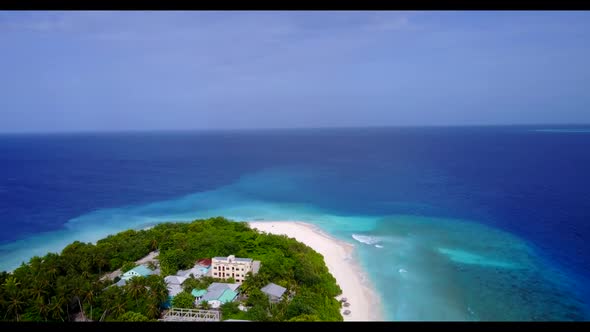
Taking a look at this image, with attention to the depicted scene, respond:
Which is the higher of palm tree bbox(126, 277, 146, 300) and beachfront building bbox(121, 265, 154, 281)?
palm tree bbox(126, 277, 146, 300)

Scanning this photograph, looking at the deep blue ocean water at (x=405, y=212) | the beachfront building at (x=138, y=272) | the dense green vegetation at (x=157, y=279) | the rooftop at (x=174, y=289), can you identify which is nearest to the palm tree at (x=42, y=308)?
the dense green vegetation at (x=157, y=279)

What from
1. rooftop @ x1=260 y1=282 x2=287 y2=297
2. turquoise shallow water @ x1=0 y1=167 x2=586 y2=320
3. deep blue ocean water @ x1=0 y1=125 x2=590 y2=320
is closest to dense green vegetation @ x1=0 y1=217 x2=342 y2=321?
rooftop @ x1=260 y1=282 x2=287 y2=297

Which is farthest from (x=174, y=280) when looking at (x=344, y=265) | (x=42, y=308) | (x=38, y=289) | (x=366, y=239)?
(x=366, y=239)

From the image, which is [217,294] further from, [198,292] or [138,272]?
[138,272]

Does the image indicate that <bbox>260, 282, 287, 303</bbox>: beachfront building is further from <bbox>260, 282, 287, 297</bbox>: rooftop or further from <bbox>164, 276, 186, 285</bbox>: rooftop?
<bbox>164, 276, 186, 285</bbox>: rooftop

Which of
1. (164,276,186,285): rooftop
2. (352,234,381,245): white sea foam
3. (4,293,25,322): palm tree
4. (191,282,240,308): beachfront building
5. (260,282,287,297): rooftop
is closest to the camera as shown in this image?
(4,293,25,322): palm tree
